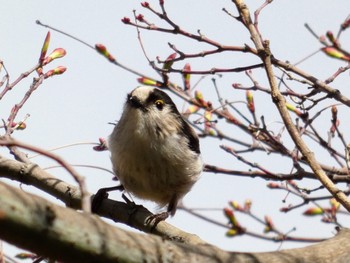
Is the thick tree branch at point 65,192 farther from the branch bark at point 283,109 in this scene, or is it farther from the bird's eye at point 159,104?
the bird's eye at point 159,104

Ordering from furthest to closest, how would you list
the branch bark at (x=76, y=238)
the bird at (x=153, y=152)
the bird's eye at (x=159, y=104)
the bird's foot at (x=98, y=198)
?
the bird's eye at (x=159, y=104) < the bird at (x=153, y=152) < the bird's foot at (x=98, y=198) < the branch bark at (x=76, y=238)

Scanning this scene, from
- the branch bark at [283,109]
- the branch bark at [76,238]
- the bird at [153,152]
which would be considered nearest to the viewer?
the branch bark at [76,238]

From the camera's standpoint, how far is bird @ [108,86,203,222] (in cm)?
466

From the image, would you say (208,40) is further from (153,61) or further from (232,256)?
(232,256)

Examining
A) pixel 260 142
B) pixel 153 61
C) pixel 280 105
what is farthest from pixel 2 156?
pixel 260 142

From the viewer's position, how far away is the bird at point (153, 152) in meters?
4.66

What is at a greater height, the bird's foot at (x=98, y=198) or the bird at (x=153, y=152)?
the bird at (x=153, y=152)

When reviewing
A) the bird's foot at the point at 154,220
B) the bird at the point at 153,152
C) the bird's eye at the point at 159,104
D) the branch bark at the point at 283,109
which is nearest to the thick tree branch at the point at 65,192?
the bird's foot at the point at 154,220

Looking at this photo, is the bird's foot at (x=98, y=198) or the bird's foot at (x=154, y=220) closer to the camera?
the bird's foot at (x=154, y=220)

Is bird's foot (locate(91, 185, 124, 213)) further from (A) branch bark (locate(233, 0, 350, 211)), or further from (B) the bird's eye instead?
(A) branch bark (locate(233, 0, 350, 211))

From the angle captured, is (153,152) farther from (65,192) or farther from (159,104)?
(65,192)

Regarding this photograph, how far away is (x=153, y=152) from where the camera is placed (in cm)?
471

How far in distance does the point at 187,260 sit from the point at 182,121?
3300 millimetres

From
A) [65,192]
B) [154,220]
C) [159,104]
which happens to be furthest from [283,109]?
[159,104]
